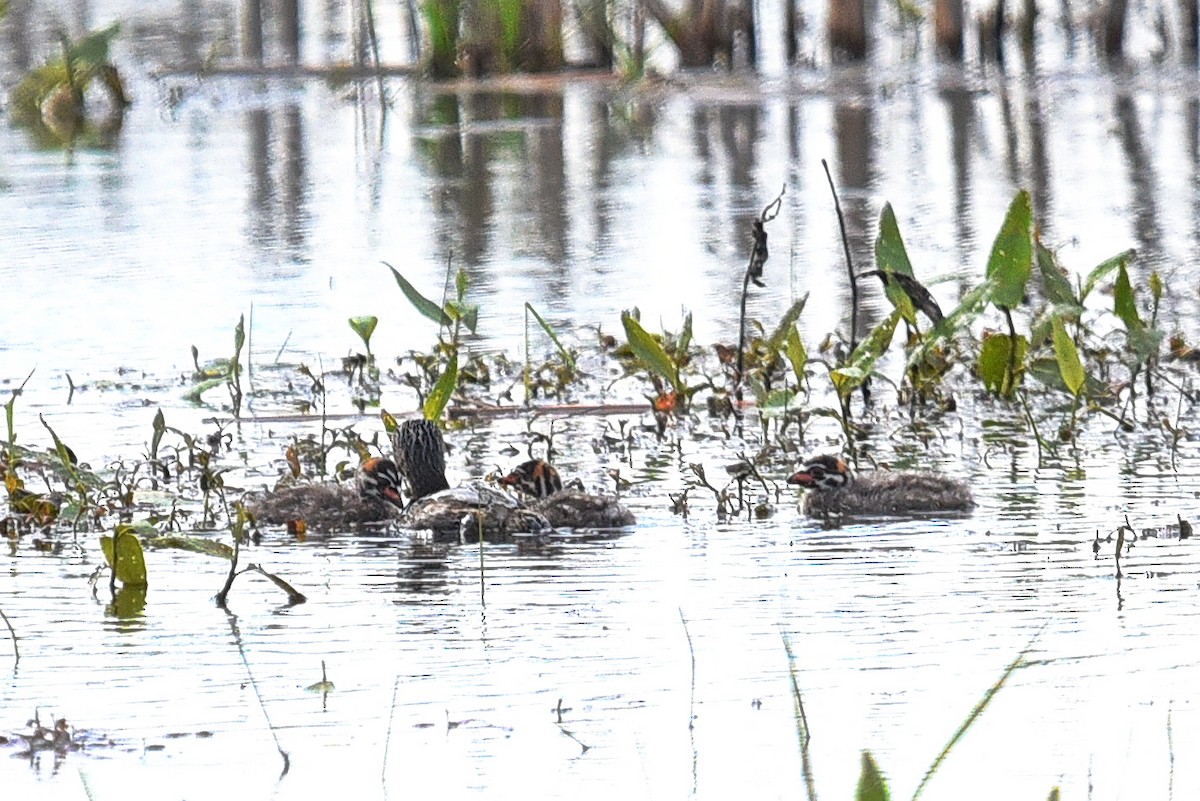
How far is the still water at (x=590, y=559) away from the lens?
486cm

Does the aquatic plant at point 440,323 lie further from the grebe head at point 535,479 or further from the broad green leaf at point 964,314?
the broad green leaf at point 964,314

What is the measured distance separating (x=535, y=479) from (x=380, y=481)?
1.43ft

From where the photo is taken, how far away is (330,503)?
7051 millimetres

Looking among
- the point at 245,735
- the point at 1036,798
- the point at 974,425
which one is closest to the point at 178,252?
the point at 974,425

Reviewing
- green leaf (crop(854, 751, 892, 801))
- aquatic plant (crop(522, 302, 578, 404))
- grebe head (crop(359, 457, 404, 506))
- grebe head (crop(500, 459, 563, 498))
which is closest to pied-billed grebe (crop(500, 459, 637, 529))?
grebe head (crop(500, 459, 563, 498))

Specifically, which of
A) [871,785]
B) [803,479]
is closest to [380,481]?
[803,479]

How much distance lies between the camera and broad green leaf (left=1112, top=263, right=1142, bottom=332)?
835 cm

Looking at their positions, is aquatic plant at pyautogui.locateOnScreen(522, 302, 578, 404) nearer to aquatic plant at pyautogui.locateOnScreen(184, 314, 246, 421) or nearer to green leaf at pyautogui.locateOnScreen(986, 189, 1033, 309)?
aquatic plant at pyautogui.locateOnScreen(184, 314, 246, 421)

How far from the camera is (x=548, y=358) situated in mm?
9805

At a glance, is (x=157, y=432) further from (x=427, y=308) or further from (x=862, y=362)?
(x=862, y=362)

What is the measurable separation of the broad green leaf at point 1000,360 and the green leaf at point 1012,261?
294 mm

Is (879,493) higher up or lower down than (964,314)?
lower down

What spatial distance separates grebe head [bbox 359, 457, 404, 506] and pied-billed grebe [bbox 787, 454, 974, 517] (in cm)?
116

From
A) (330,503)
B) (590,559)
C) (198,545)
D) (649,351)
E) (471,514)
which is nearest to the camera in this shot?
(198,545)
